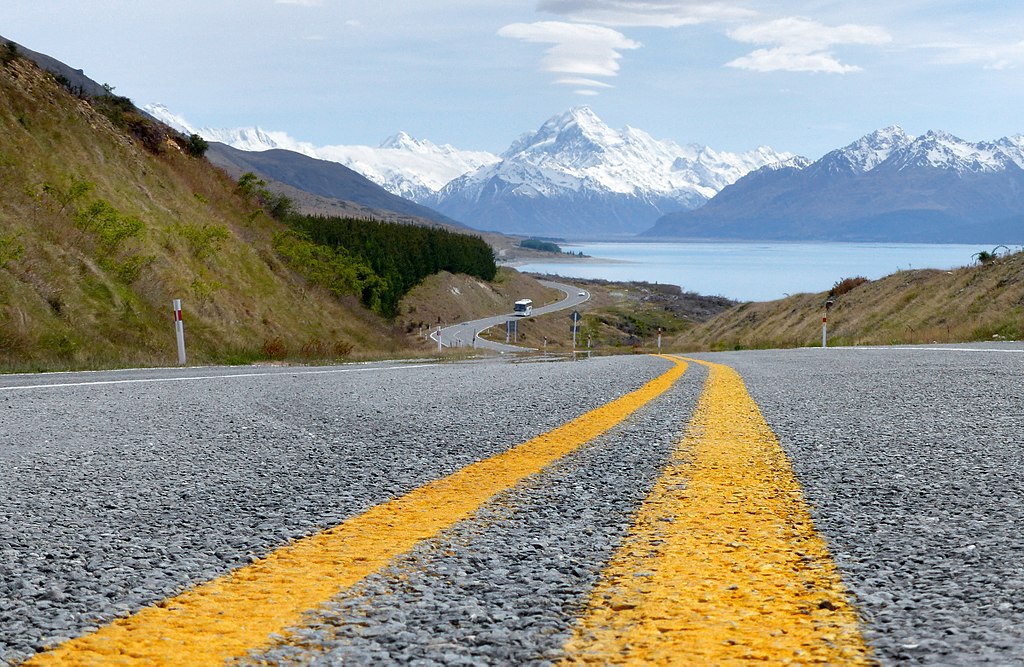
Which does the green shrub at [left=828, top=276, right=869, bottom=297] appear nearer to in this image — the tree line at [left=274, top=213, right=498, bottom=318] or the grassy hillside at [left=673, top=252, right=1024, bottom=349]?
the grassy hillside at [left=673, top=252, right=1024, bottom=349]

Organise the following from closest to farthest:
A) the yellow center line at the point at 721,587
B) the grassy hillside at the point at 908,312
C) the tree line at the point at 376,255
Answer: the yellow center line at the point at 721,587
the grassy hillside at the point at 908,312
the tree line at the point at 376,255

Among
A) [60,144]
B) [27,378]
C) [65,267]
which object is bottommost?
[27,378]

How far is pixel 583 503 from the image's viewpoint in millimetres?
2941

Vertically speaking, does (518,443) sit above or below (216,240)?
below

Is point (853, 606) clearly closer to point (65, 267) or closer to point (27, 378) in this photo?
point (27, 378)

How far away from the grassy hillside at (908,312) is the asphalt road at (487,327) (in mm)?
21566

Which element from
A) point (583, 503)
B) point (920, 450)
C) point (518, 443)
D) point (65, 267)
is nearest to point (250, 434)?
point (518, 443)

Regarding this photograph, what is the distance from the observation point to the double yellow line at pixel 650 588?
1.66 metres

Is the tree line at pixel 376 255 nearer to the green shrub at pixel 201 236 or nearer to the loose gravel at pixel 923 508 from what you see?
the green shrub at pixel 201 236

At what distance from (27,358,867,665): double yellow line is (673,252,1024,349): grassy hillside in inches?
864

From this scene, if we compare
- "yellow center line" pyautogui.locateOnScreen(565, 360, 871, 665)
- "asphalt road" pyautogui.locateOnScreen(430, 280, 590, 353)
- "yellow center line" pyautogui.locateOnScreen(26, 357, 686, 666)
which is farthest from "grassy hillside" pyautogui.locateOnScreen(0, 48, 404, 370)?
"asphalt road" pyautogui.locateOnScreen(430, 280, 590, 353)

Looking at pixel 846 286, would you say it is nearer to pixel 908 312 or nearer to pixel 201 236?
pixel 908 312

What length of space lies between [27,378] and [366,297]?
72334 mm

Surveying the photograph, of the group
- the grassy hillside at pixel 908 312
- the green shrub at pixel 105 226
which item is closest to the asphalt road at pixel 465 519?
A: the green shrub at pixel 105 226
